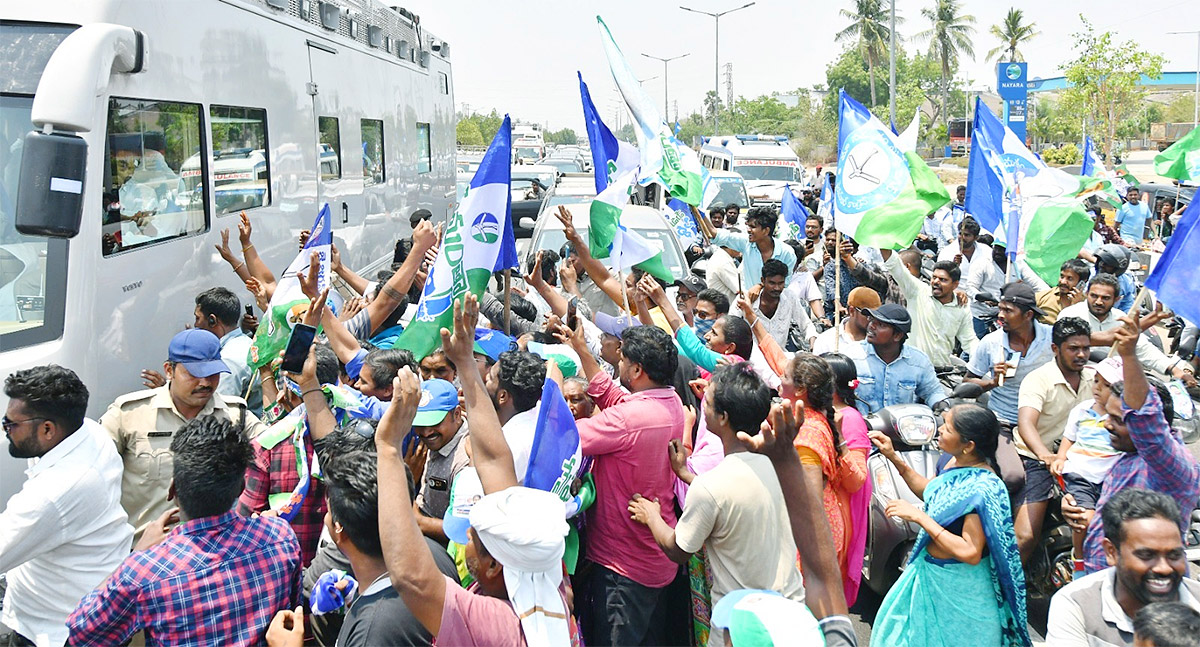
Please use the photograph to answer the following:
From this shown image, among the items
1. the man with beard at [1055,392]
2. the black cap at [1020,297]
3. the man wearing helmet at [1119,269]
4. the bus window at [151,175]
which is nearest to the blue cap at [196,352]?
the bus window at [151,175]

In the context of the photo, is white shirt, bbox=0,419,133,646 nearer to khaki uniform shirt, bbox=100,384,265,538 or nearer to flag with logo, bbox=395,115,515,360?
khaki uniform shirt, bbox=100,384,265,538

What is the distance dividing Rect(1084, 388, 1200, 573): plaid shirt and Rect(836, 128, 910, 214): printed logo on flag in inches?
121

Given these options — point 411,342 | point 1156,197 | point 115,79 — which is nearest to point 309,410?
point 411,342

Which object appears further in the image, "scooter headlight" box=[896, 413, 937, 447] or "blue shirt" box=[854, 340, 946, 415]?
"blue shirt" box=[854, 340, 946, 415]

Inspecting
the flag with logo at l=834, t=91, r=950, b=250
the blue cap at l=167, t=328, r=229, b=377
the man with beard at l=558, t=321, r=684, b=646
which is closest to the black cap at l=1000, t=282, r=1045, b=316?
the flag with logo at l=834, t=91, r=950, b=250

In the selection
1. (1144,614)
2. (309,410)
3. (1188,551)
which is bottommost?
(1188,551)

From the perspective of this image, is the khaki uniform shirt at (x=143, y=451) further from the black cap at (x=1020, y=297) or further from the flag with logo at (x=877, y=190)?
the black cap at (x=1020, y=297)

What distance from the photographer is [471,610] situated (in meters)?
2.70

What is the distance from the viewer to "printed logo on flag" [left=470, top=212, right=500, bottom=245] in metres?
4.63

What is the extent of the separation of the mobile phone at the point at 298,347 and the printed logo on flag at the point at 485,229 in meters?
0.81

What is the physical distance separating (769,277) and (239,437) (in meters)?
4.72

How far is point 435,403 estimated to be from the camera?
392cm

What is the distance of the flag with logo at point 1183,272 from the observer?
436 centimetres

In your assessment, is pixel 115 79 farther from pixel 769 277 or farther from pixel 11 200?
pixel 769 277
